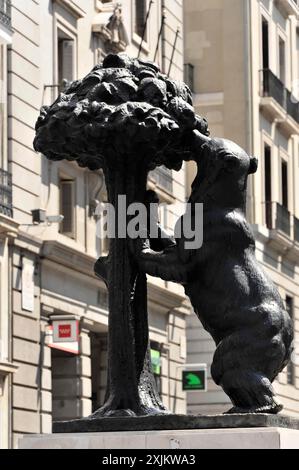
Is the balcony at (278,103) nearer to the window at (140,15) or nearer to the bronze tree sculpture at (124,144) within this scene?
the window at (140,15)

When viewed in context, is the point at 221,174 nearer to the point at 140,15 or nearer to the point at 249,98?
the point at 140,15

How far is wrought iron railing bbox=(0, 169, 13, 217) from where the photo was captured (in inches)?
1060

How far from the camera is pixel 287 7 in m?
47.8

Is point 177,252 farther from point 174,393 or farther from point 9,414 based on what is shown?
point 174,393

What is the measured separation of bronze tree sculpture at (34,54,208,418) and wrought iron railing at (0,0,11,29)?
18.3 metres

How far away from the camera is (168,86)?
9.38 metres

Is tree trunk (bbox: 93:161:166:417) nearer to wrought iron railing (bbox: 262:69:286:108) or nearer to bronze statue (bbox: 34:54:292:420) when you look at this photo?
bronze statue (bbox: 34:54:292:420)

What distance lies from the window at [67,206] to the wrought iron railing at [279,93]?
14306 mm

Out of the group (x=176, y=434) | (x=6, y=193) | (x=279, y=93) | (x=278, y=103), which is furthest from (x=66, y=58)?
(x=176, y=434)

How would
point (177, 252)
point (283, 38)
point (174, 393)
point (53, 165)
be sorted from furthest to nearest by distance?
point (283, 38) < point (174, 393) < point (53, 165) < point (177, 252)

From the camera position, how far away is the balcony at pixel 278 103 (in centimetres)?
4369

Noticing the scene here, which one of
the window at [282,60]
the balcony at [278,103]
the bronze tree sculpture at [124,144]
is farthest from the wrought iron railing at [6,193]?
the window at [282,60]

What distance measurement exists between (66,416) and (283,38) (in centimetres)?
2065
